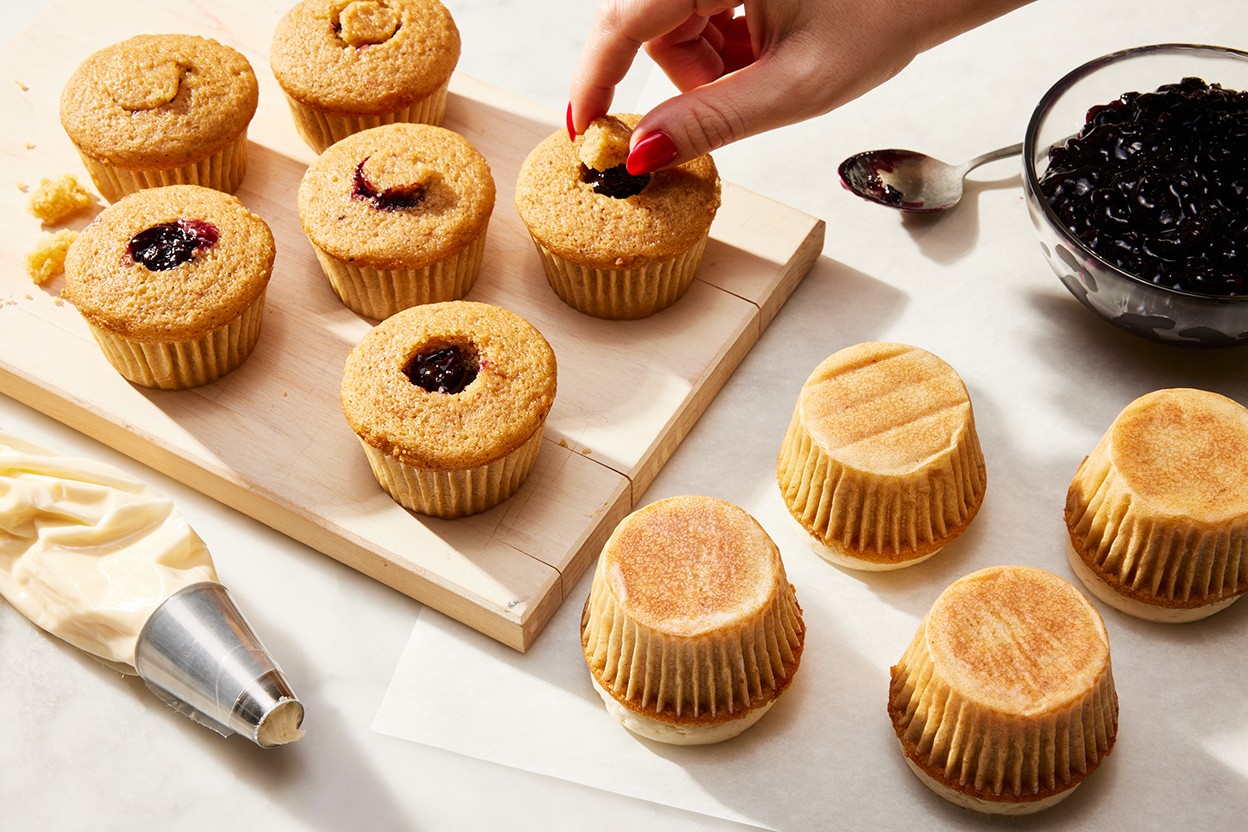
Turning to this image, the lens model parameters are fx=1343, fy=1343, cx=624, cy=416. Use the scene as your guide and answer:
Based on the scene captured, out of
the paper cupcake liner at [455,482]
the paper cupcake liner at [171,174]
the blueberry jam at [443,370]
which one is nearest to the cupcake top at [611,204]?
the blueberry jam at [443,370]

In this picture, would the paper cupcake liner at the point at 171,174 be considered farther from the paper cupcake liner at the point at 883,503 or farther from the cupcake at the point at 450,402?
the paper cupcake liner at the point at 883,503

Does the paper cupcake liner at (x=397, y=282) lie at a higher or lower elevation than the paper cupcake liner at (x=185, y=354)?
higher

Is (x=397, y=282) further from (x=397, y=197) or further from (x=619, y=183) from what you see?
(x=619, y=183)

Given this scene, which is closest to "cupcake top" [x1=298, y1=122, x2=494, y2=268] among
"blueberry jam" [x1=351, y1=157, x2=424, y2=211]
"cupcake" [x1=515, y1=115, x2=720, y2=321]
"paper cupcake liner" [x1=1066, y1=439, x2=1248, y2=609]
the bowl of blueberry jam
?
"blueberry jam" [x1=351, y1=157, x2=424, y2=211]

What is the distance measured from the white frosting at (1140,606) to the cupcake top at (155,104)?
2.41 meters

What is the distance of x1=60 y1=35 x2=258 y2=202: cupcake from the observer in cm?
349

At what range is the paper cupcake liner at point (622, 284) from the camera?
3.35 metres

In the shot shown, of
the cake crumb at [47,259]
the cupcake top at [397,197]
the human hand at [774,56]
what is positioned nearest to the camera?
the human hand at [774,56]

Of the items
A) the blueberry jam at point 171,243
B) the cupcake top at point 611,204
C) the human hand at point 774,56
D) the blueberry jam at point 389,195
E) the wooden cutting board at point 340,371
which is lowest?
the wooden cutting board at point 340,371

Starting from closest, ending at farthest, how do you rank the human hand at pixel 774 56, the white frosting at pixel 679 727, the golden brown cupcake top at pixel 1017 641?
1. the golden brown cupcake top at pixel 1017 641
2. the white frosting at pixel 679 727
3. the human hand at pixel 774 56

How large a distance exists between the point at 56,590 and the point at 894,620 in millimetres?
1853

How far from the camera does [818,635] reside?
303cm

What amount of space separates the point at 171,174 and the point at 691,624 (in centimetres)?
191

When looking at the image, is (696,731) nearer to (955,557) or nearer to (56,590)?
(955,557)
